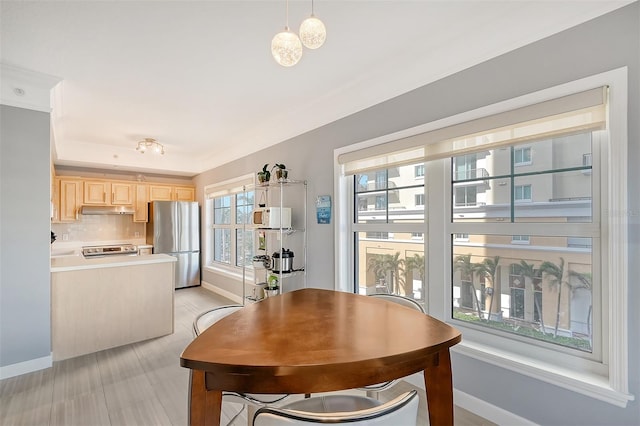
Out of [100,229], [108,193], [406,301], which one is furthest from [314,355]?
[100,229]

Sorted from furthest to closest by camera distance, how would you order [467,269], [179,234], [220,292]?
[179,234] < [220,292] < [467,269]

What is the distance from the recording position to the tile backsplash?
530 centimetres

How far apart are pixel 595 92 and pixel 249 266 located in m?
4.43

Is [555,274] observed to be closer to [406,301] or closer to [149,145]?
[406,301]

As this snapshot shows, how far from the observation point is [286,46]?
132cm

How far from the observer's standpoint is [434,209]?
2.28 meters

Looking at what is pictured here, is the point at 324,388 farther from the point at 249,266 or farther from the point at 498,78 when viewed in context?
the point at 249,266

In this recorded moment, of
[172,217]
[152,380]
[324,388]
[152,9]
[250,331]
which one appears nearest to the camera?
[324,388]

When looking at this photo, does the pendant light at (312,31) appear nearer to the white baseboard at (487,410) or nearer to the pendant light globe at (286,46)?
the pendant light globe at (286,46)

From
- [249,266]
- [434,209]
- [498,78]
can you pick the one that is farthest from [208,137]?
[498,78]

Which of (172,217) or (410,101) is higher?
(410,101)

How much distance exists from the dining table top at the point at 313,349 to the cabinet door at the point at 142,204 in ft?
17.5

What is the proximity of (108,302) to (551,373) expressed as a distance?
3852 millimetres

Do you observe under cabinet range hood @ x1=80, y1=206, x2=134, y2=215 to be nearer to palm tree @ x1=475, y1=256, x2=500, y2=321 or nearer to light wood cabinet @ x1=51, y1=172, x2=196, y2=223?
light wood cabinet @ x1=51, y1=172, x2=196, y2=223
